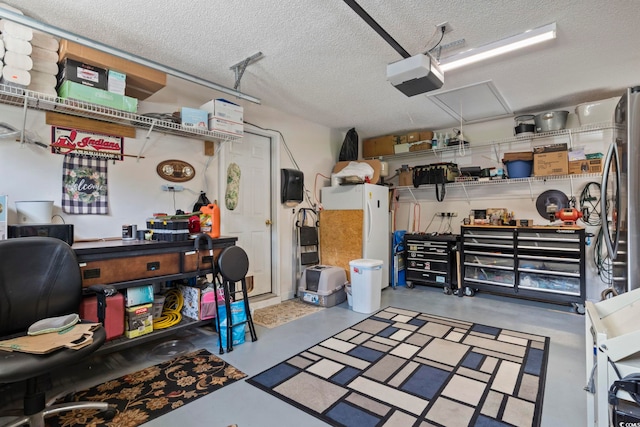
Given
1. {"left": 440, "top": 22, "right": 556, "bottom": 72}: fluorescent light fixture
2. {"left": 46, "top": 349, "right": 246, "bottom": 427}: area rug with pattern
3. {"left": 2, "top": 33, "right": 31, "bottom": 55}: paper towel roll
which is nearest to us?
{"left": 46, "top": 349, "right": 246, "bottom": 427}: area rug with pattern

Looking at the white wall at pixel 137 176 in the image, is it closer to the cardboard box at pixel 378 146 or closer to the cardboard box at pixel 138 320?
the cardboard box at pixel 138 320

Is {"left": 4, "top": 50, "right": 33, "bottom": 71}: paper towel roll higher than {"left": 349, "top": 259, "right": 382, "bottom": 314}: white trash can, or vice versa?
{"left": 4, "top": 50, "right": 33, "bottom": 71}: paper towel roll

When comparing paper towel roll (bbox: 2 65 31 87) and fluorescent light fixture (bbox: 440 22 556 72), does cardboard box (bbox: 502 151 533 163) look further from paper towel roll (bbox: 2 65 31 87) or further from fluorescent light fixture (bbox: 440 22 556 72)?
paper towel roll (bbox: 2 65 31 87)

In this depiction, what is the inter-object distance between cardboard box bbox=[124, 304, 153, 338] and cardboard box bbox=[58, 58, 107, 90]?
169 centimetres

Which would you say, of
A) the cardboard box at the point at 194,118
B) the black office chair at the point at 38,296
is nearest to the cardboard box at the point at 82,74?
the cardboard box at the point at 194,118

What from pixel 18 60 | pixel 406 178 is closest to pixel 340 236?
pixel 406 178

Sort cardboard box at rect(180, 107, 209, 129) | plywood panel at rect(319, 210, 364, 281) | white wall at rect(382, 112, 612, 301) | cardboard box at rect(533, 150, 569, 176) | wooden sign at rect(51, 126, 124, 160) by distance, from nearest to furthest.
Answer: wooden sign at rect(51, 126, 124, 160)
cardboard box at rect(180, 107, 209, 129)
cardboard box at rect(533, 150, 569, 176)
white wall at rect(382, 112, 612, 301)
plywood panel at rect(319, 210, 364, 281)

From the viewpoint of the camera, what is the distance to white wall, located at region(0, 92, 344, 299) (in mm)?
2377

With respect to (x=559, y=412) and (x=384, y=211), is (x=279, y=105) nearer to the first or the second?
(x=384, y=211)

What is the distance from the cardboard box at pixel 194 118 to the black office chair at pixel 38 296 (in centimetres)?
143

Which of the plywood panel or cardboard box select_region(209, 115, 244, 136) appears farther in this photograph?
the plywood panel

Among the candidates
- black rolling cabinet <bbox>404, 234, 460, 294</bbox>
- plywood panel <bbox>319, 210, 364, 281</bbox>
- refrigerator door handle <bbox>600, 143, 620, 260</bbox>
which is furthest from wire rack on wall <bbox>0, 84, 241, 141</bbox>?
black rolling cabinet <bbox>404, 234, 460, 294</bbox>

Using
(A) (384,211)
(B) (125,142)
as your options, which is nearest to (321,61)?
(B) (125,142)

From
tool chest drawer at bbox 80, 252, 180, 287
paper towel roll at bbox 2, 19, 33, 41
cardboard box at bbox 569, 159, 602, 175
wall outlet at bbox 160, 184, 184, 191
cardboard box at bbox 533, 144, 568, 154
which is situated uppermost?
paper towel roll at bbox 2, 19, 33, 41
